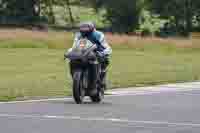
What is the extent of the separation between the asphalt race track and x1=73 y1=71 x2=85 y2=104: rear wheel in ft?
0.71

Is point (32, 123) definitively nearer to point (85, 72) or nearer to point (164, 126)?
point (164, 126)

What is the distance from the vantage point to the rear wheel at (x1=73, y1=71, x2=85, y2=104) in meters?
17.5

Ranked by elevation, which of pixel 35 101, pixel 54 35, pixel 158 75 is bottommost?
pixel 54 35

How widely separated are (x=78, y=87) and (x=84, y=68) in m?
0.63

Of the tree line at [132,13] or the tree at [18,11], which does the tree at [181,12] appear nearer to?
the tree line at [132,13]

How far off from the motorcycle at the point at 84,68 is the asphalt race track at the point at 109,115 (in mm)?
334

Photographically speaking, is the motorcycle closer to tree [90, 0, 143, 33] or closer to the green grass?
the green grass

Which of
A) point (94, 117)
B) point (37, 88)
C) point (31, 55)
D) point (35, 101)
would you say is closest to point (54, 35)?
point (31, 55)

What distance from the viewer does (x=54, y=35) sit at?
57.3 m

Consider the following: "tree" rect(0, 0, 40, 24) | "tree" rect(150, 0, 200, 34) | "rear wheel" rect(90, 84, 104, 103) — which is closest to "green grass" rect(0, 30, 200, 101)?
"rear wheel" rect(90, 84, 104, 103)

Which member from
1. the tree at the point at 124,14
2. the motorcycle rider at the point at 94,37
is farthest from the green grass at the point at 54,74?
the tree at the point at 124,14

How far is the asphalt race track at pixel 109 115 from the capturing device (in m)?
13.1

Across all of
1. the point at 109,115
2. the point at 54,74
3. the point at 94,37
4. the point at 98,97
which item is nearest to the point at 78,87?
the point at 98,97

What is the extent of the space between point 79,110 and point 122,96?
4.47m
